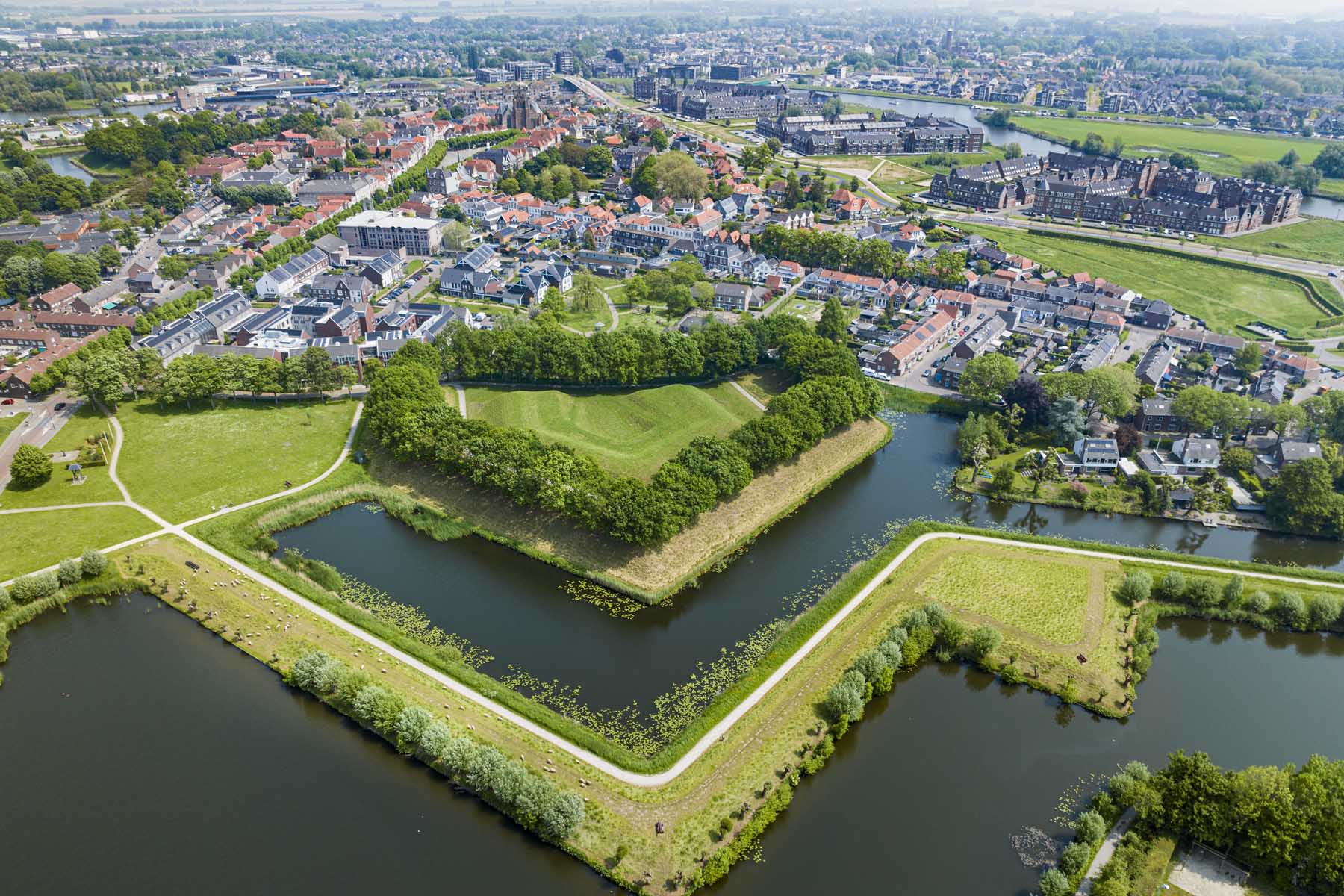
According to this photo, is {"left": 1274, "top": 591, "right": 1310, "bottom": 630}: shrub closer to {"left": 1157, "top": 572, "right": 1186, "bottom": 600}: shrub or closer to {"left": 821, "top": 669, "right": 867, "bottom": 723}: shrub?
{"left": 1157, "top": 572, "right": 1186, "bottom": 600}: shrub

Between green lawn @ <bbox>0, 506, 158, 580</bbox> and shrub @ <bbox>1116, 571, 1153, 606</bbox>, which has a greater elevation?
shrub @ <bbox>1116, 571, 1153, 606</bbox>

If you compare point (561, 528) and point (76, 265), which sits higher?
point (76, 265)

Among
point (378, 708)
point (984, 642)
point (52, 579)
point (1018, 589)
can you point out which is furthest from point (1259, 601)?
point (52, 579)

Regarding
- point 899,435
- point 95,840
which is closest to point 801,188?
point 899,435

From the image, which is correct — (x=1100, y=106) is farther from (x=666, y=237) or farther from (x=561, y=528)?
(x=561, y=528)

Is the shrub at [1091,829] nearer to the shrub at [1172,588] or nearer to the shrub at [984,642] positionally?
the shrub at [984,642]

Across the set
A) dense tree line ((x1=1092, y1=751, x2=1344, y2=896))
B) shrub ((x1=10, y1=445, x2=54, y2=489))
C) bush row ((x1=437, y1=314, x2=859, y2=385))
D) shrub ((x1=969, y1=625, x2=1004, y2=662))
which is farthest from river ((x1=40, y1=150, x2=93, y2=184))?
dense tree line ((x1=1092, y1=751, x2=1344, y2=896))
